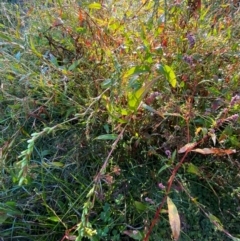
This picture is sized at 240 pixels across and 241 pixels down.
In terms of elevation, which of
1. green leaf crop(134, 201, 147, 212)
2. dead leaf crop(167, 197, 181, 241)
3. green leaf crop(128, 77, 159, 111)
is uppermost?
green leaf crop(128, 77, 159, 111)

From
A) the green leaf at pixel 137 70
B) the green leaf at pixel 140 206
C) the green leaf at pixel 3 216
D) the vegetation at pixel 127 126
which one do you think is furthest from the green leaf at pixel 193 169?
the green leaf at pixel 3 216

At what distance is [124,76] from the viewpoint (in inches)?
49.5

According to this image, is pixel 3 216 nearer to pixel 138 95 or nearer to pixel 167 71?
pixel 138 95

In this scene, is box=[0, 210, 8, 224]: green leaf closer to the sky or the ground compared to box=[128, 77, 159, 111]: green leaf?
closer to the ground

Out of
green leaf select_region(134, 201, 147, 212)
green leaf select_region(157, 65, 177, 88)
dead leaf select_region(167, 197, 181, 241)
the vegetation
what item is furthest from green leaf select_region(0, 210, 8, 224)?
green leaf select_region(157, 65, 177, 88)

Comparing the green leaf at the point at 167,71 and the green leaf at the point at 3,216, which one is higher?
the green leaf at the point at 167,71

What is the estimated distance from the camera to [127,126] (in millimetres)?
1328

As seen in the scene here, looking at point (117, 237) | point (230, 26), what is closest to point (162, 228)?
point (117, 237)

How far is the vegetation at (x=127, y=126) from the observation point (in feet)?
4.06

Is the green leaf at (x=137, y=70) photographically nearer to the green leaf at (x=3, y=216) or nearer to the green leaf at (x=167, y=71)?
the green leaf at (x=167, y=71)

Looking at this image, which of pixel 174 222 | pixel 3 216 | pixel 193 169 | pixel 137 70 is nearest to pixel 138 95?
pixel 137 70

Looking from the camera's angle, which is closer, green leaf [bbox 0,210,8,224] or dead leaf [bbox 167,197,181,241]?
dead leaf [bbox 167,197,181,241]

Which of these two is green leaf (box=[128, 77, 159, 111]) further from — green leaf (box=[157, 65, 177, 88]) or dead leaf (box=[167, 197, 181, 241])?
dead leaf (box=[167, 197, 181, 241])

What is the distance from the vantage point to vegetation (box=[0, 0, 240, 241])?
1.24 m
